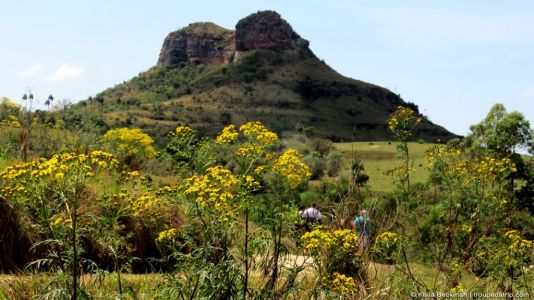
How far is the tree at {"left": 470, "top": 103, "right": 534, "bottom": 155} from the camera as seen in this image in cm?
3925

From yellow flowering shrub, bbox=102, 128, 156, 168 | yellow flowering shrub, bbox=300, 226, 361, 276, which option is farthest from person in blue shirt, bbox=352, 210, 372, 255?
yellow flowering shrub, bbox=102, 128, 156, 168

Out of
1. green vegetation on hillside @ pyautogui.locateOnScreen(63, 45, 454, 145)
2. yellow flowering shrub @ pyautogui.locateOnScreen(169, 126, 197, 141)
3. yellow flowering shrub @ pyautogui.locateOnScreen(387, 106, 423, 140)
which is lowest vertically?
yellow flowering shrub @ pyautogui.locateOnScreen(169, 126, 197, 141)

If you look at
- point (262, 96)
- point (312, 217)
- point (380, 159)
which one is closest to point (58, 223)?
point (312, 217)

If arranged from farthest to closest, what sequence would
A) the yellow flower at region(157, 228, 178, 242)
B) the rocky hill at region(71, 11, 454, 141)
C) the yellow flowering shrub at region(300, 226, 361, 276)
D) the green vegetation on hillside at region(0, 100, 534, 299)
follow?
the rocky hill at region(71, 11, 454, 141), the yellow flowering shrub at region(300, 226, 361, 276), the yellow flower at region(157, 228, 178, 242), the green vegetation on hillside at region(0, 100, 534, 299)

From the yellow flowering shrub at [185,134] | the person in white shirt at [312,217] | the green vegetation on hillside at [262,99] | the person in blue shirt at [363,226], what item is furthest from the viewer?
the green vegetation on hillside at [262,99]

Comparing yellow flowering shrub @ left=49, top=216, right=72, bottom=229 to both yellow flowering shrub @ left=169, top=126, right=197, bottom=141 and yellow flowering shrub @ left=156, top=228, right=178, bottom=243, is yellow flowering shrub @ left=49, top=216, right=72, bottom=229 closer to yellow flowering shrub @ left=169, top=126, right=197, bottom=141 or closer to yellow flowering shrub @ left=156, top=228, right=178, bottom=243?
yellow flowering shrub @ left=156, top=228, right=178, bottom=243

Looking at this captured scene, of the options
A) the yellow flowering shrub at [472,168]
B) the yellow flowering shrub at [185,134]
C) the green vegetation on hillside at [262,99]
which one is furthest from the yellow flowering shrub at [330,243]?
the green vegetation on hillside at [262,99]

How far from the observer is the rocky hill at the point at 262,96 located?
405 feet

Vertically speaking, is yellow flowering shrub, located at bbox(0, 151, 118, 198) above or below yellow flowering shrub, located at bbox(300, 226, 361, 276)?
above

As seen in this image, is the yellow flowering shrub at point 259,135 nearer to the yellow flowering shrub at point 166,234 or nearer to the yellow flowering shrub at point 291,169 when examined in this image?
the yellow flowering shrub at point 291,169

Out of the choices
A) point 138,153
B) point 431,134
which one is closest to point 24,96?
point 138,153

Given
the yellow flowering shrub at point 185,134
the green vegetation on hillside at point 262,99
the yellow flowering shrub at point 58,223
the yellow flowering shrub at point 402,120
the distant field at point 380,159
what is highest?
the green vegetation on hillside at point 262,99

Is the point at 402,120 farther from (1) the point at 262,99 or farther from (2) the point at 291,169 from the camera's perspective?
(1) the point at 262,99

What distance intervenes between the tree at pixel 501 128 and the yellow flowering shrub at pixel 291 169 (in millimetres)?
35074
